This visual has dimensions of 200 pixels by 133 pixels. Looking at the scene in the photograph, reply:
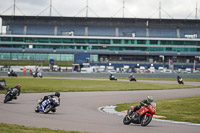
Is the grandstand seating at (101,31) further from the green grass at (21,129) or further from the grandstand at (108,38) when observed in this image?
the green grass at (21,129)

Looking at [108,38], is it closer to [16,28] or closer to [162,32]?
[162,32]

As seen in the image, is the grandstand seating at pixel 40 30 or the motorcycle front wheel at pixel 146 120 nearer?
the motorcycle front wheel at pixel 146 120

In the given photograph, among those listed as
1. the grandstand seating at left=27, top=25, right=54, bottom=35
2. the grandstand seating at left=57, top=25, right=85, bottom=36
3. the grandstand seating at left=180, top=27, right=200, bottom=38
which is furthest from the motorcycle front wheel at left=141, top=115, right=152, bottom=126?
the grandstand seating at left=180, top=27, right=200, bottom=38

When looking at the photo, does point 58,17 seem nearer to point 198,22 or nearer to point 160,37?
point 160,37

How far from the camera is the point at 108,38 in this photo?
113 m

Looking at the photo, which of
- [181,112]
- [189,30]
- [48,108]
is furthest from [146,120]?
[189,30]

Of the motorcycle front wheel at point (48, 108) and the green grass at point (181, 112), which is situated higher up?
the motorcycle front wheel at point (48, 108)

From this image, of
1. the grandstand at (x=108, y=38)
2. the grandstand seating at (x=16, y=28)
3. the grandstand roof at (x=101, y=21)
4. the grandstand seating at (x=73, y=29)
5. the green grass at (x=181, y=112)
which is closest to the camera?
the green grass at (x=181, y=112)

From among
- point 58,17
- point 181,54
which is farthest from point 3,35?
point 181,54

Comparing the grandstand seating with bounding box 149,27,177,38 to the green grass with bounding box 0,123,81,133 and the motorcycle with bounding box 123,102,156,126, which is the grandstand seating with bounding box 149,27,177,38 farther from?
the green grass with bounding box 0,123,81,133

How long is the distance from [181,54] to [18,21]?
185ft

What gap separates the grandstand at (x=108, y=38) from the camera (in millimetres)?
111688

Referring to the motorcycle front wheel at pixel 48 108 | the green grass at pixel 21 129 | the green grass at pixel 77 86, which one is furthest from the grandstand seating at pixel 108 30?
the green grass at pixel 21 129

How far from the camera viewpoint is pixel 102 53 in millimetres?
110688
